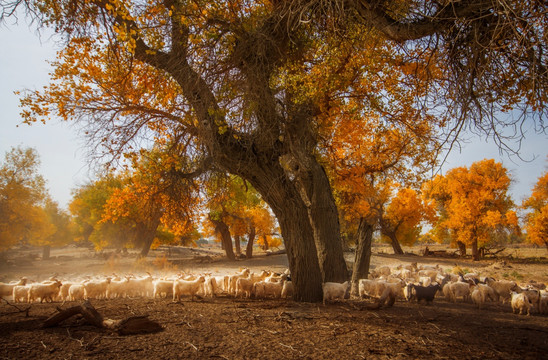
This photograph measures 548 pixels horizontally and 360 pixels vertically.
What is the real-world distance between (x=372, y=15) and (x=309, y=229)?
5.03 meters

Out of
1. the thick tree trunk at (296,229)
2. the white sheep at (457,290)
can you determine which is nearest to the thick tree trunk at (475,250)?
the white sheep at (457,290)

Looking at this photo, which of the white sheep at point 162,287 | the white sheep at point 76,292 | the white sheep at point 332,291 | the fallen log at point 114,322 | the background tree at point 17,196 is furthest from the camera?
the background tree at point 17,196

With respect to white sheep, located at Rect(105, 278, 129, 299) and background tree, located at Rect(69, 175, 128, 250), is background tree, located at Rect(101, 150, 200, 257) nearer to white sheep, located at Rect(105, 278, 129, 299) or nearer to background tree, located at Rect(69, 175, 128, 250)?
white sheep, located at Rect(105, 278, 129, 299)

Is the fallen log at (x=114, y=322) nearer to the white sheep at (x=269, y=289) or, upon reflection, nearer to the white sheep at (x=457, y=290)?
the white sheep at (x=269, y=289)

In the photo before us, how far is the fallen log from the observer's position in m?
4.87

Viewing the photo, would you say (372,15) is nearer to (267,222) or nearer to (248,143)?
(248,143)

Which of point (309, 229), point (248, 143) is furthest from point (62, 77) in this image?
point (309, 229)

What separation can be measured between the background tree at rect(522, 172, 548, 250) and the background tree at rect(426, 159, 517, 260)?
1358 mm

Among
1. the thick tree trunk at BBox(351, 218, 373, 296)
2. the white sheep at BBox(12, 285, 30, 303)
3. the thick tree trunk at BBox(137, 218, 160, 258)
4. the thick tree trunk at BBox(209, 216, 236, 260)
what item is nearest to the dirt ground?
the white sheep at BBox(12, 285, 30, 303)

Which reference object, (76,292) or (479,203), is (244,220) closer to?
(76,292)

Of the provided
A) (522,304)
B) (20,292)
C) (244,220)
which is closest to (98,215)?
(244,220)

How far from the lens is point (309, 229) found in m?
8.31

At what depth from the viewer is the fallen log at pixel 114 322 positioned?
487cm

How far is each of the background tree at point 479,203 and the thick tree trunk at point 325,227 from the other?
23400 mm
